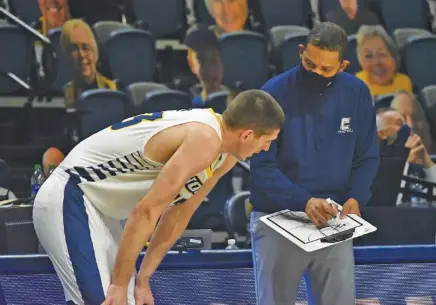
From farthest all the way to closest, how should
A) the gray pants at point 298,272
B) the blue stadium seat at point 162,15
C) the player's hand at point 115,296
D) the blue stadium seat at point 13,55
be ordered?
1. the blue stadium seat at point 162,15
2. the blue stadium seat at point 13,55
3. the gray pants at point 298,272
4. the player's hand at point 115,296

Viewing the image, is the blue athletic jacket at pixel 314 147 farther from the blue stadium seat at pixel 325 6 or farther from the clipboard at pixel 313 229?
the blue stadium seat at pixel 325 6

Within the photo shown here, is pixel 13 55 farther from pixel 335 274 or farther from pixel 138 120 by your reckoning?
pixel 335 274

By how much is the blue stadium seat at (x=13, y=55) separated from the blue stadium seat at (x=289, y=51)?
215 cm

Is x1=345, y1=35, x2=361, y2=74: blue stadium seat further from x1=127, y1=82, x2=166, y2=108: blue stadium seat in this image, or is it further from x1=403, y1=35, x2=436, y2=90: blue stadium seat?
x1=127, y1=82, x2=166, y2=108: blue stadium seat

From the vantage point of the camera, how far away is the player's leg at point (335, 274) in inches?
111

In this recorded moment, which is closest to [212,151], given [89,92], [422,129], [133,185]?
[133,185]

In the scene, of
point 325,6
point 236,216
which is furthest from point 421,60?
point 236,216

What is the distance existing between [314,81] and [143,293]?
41.4 inches

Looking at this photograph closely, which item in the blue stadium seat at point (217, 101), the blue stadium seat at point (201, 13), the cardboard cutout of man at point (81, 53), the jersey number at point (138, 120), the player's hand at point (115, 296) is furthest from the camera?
the blue stadium seat at point (201, 13)

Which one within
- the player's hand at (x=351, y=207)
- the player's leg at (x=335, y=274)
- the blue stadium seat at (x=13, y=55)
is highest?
the blue stadium seat at (x=13, y=55)

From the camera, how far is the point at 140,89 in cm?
635

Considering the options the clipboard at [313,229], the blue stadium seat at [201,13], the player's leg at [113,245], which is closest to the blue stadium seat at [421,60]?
the blue stadium seat at [201,13]

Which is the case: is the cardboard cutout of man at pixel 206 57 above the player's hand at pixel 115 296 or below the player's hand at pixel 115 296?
above

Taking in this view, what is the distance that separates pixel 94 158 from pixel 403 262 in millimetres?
1215
